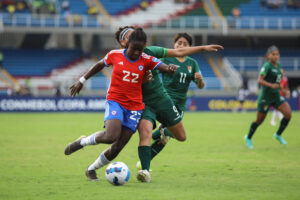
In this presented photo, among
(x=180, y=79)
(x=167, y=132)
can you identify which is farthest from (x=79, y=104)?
(x=167, y=132)

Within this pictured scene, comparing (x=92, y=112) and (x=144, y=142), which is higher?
(x=144, y=142)

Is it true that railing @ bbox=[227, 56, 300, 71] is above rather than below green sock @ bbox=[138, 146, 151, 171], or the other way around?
below

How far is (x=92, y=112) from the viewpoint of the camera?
112 feet

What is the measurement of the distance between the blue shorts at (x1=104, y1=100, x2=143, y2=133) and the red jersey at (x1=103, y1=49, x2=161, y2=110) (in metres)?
0.06

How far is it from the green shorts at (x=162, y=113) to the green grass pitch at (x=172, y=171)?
0.96 meters

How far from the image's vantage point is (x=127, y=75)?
7.58 m

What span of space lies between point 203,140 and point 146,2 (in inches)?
1287

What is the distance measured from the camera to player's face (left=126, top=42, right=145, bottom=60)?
24.4 feet

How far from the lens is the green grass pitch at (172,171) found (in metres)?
6.84

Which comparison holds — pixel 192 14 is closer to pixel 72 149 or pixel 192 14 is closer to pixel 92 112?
pixel 92 112

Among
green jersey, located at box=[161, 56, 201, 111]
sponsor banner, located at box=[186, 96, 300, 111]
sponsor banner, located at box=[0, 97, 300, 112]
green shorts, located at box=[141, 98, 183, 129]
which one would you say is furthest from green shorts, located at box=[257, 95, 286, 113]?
sponsor banner, located at box=[186, 96, 300, 111]

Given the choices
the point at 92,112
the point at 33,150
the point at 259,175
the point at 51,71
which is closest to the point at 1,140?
the point at 33,150

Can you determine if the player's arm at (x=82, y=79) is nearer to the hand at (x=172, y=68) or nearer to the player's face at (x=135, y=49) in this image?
the player's face at (x=135, y=49)

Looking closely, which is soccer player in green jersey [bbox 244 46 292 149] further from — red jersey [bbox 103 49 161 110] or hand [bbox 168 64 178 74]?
hand [bbox 168 64 178 74]
